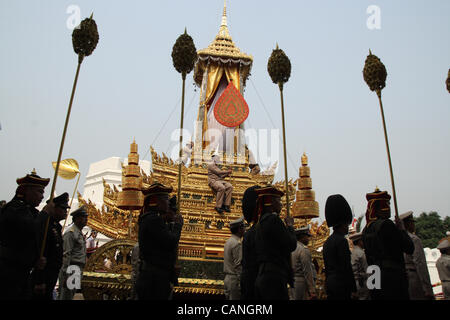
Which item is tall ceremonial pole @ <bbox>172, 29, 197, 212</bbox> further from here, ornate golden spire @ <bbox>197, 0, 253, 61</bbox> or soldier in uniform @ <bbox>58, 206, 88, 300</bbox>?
ornate golden spire @ <bbox>197, 0, 253, 61</bbox>

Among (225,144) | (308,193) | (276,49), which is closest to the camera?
(276,49)

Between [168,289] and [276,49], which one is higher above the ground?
[276,49]

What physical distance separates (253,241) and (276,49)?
391 cm

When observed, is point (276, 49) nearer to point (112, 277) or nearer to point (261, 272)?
point (261, 272)

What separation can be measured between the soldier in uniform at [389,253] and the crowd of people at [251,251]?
0.5 inches

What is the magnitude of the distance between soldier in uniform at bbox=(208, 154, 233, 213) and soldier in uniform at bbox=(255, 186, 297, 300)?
7.19 m

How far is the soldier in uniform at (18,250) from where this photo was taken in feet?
14.9

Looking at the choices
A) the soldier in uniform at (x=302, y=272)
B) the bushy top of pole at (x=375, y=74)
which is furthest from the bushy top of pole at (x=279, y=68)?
the soldier in uniform at (x=302, y=272)

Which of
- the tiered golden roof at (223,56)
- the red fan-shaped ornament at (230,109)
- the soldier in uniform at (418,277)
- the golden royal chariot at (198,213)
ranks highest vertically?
the tiered golden roof at (223,56)

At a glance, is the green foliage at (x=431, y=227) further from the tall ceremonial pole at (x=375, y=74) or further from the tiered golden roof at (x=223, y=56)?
the tall ceremonial pole at (x=375, y=74)

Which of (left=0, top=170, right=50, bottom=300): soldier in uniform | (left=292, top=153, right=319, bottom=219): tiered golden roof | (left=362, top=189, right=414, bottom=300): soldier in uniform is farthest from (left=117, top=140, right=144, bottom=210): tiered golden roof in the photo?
(left=362, top=189, right=414, bottom=300): soldier in uniform
